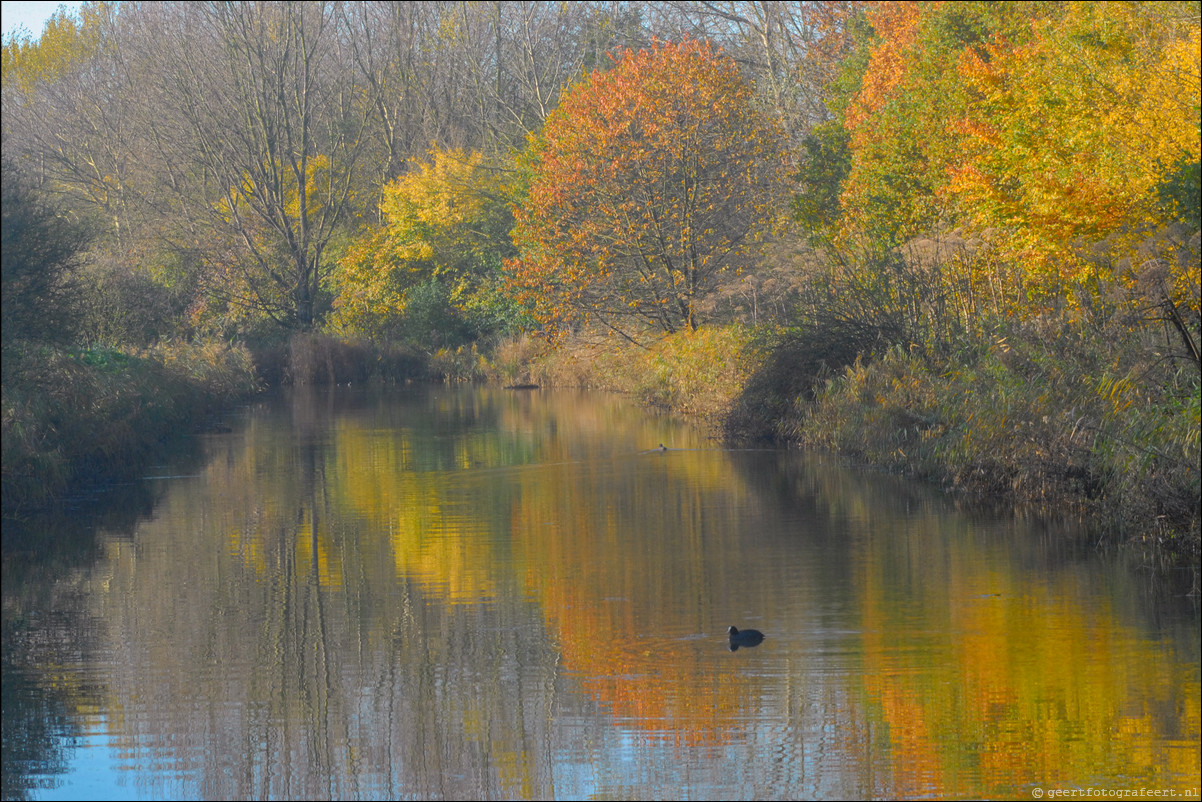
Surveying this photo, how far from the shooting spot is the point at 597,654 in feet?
34.1

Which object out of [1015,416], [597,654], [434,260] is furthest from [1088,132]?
[434,260]

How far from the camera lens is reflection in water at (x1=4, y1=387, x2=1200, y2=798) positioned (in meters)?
7.96

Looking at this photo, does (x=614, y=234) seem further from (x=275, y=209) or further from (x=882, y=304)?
(x=275, y=209)

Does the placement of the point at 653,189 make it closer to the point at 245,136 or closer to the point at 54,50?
the point at 245,136

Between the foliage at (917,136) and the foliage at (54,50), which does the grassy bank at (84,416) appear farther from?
the foliage at (54,50)

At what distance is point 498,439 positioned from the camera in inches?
1062

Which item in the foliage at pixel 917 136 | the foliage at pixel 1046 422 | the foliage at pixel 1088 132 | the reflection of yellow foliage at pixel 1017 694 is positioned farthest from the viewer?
the foliage at pixel 917 136

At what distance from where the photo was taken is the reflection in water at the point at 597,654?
7961 mm

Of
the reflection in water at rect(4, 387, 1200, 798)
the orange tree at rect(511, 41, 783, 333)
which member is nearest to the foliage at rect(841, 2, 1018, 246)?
the orange tree at rect(511, 41, 783, 333)

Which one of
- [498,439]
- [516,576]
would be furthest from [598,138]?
[516,576]

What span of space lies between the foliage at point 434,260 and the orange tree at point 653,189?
13329 millimetres

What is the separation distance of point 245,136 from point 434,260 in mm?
8021

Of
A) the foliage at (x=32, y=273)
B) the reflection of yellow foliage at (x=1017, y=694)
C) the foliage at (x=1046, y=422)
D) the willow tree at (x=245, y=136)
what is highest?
the willow tree at (x=245, y=136)

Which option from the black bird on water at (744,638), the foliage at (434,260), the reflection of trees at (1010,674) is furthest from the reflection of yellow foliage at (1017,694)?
the foliage at (434,260)
